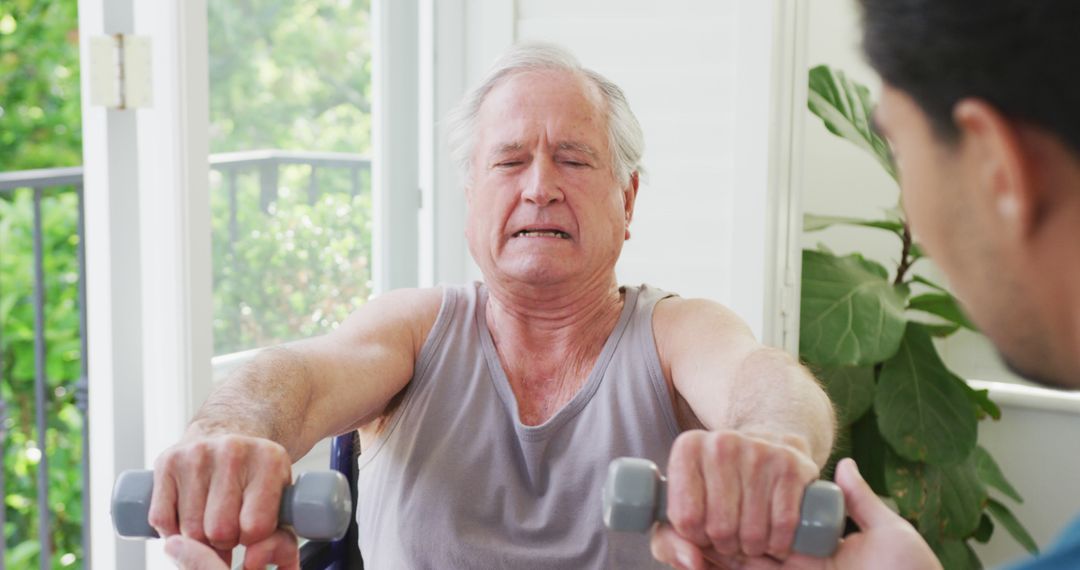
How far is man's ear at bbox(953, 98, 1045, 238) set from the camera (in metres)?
0.62

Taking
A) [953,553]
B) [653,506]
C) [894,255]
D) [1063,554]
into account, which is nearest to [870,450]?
[953,553]

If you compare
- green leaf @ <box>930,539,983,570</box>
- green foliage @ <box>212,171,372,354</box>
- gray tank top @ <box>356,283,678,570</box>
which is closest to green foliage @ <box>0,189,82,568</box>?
green foliage @ <box>212,171,372,354</box>

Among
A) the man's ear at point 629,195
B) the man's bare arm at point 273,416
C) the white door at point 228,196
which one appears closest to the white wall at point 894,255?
the white door at point 228,196

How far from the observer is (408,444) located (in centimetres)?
162

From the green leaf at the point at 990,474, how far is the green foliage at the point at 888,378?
4 cm

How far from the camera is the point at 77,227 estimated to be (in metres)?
2.78

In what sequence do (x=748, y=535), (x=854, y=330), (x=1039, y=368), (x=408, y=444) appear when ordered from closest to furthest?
(x=1039, y=368) < (x=748, y=535) < (x=408, y=444) < (x=854, y=330)

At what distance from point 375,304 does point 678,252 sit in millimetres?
876

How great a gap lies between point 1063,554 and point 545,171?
43.6 inches

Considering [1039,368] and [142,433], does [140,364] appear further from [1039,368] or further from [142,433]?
[1039,368]

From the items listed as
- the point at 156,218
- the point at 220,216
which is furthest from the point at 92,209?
the point at 220,216

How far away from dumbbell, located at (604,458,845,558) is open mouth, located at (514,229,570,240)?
73 cm

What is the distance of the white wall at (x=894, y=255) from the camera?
317 cm

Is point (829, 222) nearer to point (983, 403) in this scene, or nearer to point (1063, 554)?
point (983, 403)
